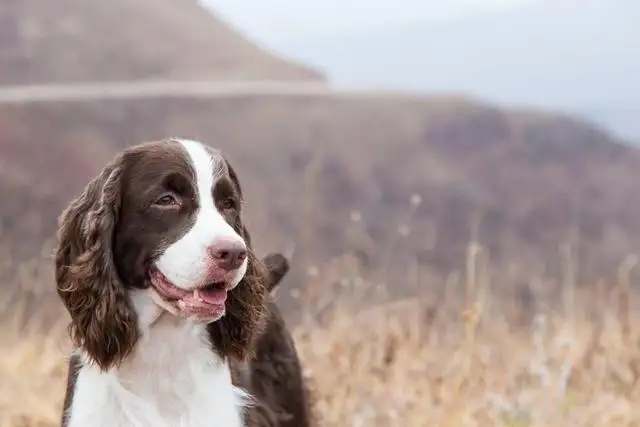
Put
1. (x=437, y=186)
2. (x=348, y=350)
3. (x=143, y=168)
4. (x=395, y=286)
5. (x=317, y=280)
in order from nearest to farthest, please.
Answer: (x=143, y=168) < (x=348, y=350) < (x=317, y=280) < (x=395, y=286) < (x=437, y=186)

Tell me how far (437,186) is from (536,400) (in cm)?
229

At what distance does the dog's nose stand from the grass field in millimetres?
1551

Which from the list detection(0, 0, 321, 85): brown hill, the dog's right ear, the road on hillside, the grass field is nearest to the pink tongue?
the dog's right ear

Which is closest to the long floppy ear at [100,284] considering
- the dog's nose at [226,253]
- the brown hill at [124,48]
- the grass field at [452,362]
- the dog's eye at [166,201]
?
the dog's eye at [166,201]

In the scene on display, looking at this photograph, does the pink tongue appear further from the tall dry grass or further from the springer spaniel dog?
the tall dry grass

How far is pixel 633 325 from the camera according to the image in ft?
17.1

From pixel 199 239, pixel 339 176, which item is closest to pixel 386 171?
pixel 339 176

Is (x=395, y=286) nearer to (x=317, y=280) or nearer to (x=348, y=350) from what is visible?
(x=317, y=280)

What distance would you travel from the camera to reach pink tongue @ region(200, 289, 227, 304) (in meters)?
2.80

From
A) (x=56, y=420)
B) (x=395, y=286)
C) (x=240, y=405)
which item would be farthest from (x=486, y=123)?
(x=240, y=405)

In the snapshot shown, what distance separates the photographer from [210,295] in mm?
2811

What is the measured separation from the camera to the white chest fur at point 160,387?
3016 mm

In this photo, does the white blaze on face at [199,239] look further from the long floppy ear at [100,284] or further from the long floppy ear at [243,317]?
the long floppy ear at [243,317]

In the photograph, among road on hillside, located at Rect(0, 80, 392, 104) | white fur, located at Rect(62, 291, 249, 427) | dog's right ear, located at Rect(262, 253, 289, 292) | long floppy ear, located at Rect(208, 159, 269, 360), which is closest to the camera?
white fur, located at Rect(62, 291, 249, 427)
